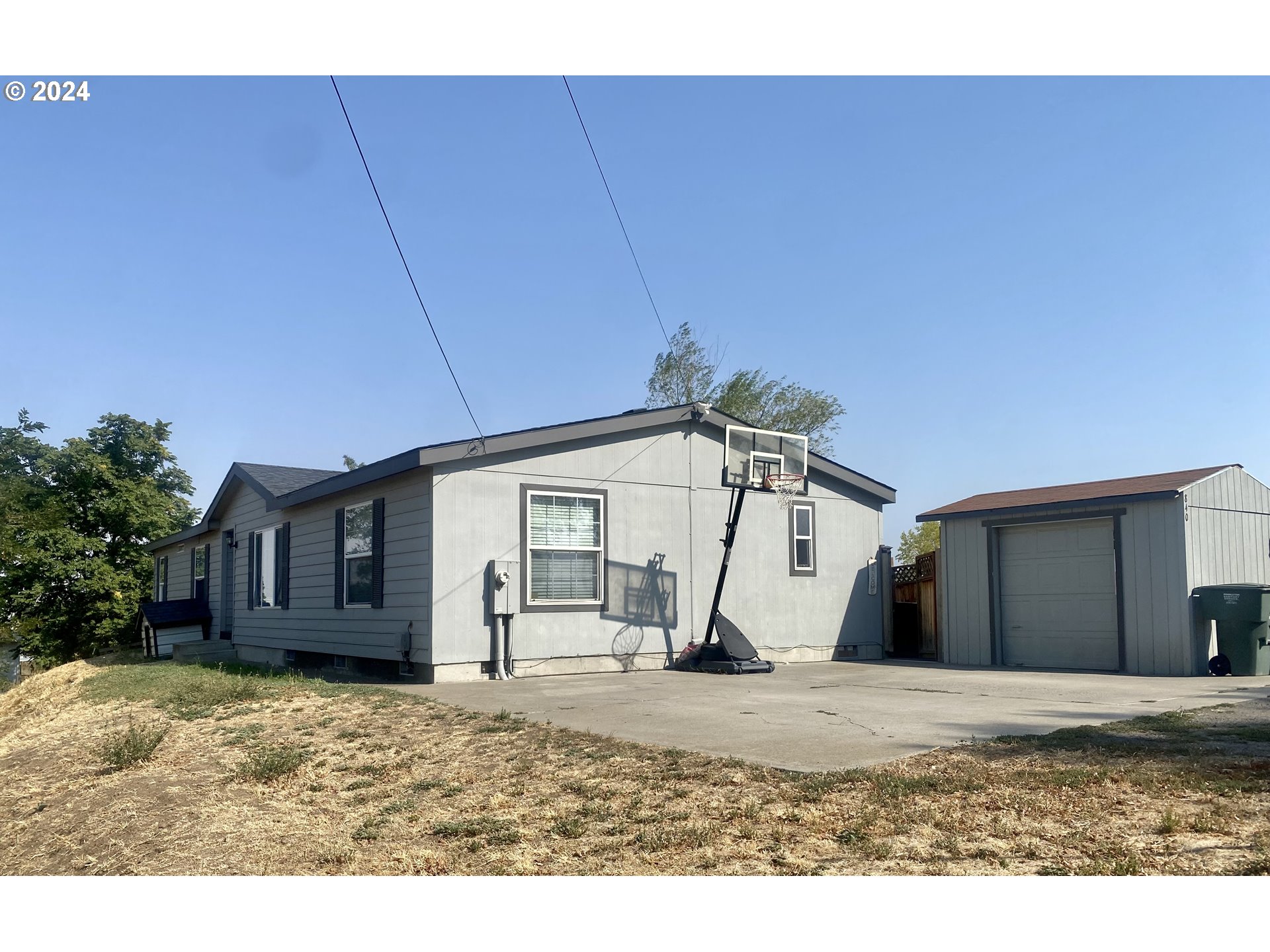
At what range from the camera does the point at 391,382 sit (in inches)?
881

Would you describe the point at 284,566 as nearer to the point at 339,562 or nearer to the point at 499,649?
the point at 339,562

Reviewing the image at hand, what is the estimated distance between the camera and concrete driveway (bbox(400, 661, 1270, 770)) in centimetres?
647

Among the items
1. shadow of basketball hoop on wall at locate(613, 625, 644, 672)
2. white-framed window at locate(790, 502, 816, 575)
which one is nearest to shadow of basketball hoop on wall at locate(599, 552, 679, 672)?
shadow of basketball hoop on wall at locate(613, 625, 644, 672)

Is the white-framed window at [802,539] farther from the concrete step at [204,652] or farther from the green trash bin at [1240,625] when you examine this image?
the concrete step at [204,652]

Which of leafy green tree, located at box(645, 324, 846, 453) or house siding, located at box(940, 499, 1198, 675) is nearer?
house siding, located at box(940, 499, 1198, 675)

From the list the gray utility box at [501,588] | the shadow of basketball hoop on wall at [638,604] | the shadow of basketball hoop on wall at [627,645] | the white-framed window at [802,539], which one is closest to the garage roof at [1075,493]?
the white-framed window at [802,539]

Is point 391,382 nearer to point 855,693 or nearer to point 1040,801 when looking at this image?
point 855,693

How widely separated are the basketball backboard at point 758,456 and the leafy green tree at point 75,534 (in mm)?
23295

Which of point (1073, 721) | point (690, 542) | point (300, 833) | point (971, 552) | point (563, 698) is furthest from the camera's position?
point (971, 552)

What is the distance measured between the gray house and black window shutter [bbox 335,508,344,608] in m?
0.05

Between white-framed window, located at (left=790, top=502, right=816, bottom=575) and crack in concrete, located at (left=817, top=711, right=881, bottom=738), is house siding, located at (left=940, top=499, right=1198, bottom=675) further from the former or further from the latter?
crack in concrete, located at (left=817, top=711, right=881, bottom=738)

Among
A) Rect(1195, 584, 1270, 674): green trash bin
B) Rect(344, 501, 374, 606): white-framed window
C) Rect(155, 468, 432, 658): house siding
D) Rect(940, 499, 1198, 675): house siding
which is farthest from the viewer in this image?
Rect(344, 501, 374, 606): white-framed window

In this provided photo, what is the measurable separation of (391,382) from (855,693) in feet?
51.5

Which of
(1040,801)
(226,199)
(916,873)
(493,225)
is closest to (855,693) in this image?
(1040,801)
